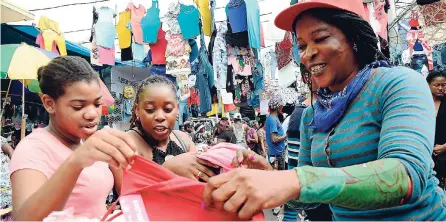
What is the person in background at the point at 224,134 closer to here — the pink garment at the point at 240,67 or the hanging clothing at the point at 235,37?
the pink garment at the point at 240,67

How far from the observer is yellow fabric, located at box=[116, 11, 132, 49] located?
729cm

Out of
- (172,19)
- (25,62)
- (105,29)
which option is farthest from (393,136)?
(105,29)

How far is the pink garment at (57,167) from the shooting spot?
1.43m

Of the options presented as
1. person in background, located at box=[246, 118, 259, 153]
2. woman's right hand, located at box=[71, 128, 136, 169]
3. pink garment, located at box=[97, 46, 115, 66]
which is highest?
pink garment, located at box=[97, 46, 115, 66]

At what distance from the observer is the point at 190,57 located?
647 cm

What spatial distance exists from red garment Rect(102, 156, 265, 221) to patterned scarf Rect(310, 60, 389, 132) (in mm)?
638

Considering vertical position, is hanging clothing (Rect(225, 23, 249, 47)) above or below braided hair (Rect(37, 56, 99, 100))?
above

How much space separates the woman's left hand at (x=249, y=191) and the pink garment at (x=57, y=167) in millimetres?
887

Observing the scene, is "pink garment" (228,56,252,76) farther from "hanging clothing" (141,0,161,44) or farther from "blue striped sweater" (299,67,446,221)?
"blue striped sweater" (299,67,446,221)

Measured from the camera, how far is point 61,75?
5.53 ft

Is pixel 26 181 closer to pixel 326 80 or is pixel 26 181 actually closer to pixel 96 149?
pixel 96 149

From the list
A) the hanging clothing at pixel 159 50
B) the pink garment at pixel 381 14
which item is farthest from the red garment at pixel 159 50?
the pink garment at pixel 381 14

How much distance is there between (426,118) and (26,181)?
1.34 meters

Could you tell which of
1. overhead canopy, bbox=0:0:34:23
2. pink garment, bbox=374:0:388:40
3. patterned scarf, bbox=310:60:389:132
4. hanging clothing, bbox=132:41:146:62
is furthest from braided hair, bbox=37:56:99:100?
hanging clothing, bbox=132:41:146:62
